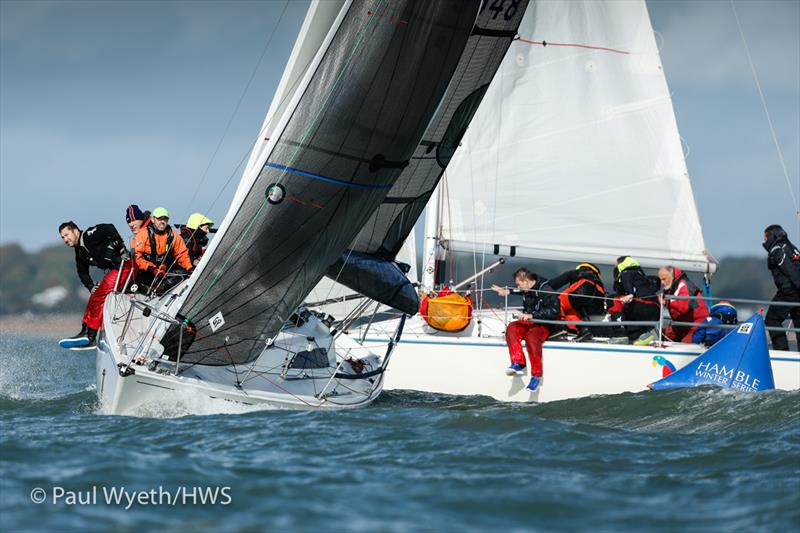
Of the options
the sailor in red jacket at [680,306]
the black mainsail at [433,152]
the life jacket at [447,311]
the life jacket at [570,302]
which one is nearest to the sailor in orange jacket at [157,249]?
the black mainsail at [433,152]

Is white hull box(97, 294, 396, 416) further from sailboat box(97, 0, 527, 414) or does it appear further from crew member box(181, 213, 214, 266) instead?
crew member box(181, 213, 214, 266)

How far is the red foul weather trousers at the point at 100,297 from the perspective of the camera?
8.62 metres

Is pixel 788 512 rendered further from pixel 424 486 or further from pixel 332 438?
pixel 332 438

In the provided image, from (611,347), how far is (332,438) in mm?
4616

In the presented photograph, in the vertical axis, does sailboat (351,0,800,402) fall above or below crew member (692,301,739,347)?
above

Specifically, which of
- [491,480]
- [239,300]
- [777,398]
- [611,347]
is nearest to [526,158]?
[611,347]

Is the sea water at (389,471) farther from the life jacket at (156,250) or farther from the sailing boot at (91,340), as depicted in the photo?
the life jacket at (156,250)

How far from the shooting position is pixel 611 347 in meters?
9.90

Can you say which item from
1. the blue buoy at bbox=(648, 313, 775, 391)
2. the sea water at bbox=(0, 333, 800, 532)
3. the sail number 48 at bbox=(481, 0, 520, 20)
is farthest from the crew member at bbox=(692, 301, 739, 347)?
the sail number 48 at bbox=(481, 0, 520, 20)

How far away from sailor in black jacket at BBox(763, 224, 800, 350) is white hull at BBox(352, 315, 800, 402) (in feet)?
2.19

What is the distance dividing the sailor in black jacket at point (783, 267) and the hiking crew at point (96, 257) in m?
6.72

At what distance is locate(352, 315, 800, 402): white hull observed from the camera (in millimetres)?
9797

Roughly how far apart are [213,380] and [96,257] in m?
2.07

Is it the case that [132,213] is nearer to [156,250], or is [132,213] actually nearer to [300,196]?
[156,250]
